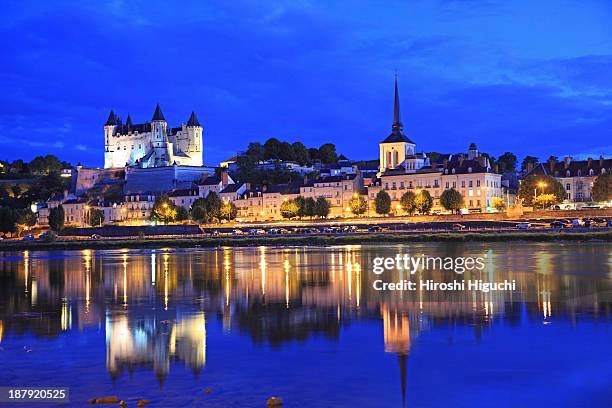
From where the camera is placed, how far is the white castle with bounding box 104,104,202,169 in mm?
138012

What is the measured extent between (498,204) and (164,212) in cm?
4020

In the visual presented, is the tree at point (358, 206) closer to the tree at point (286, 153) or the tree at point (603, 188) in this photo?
the tree at point (603, 188)

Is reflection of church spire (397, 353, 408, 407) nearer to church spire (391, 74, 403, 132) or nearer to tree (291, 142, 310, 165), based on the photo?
church spire (391, 74, 403, 132)

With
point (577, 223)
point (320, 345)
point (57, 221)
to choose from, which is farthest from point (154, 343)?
point (57, 221)

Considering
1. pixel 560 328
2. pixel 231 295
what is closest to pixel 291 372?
pixel 560 328

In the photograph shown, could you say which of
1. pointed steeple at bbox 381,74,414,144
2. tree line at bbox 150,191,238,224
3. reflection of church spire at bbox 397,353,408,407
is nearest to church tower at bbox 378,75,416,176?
pointed steeple at bbox 381,74,414,144

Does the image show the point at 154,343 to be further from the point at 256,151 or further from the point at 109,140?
the point at 109,140

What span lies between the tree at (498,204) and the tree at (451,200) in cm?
414

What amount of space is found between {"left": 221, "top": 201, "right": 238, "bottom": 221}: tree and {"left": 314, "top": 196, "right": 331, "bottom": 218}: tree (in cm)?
1177

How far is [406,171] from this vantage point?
89.8 metres

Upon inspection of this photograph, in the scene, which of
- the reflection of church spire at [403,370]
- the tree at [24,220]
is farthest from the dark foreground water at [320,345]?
the tree at [24,220]

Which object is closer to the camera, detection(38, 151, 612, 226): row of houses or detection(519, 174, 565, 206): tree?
detection(519, 174, 565, 206): tree

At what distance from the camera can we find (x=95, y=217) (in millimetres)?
108312

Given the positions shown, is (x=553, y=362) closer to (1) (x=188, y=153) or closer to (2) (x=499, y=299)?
(2) (x=499, y=299)
